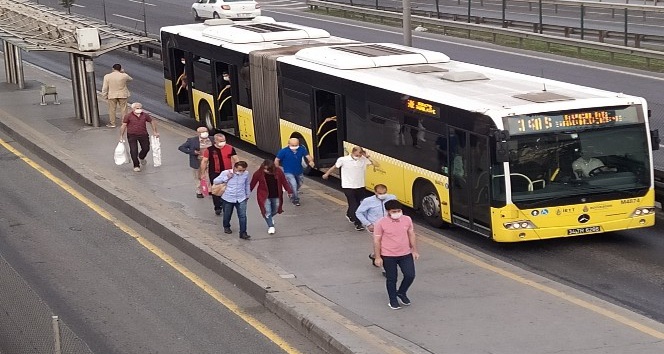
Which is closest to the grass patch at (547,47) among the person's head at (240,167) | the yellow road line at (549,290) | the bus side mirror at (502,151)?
the bus side mirror at (502,151)

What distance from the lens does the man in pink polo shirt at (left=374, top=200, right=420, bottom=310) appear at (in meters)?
13.1

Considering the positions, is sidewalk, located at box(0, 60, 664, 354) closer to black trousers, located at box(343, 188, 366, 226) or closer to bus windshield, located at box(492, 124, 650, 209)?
black trousers, located at box(343, 188, 366, 226)

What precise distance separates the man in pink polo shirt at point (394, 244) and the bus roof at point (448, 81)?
3740 mm

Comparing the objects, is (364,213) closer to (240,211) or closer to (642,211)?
(240,211)

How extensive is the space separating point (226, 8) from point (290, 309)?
40956 mm

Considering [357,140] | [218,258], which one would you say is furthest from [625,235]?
[218,258]

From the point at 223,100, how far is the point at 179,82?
3.21 meters

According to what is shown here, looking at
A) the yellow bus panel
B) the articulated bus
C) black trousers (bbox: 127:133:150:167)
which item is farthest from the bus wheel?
black trousers (bbox: 127:133:150:167)

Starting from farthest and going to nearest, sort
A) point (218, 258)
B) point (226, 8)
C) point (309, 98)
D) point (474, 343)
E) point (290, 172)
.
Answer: point (226, 8), point (309, 98), point (290, 172), point (218, 258), point (474, 343)

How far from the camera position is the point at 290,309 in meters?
13.3

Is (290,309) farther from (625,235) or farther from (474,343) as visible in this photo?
(625,235)

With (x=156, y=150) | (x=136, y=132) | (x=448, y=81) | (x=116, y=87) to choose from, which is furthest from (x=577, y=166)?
(x=116, y=87)

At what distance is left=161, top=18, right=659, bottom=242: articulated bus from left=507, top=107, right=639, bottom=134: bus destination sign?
1 centimetres

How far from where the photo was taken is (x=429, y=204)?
717 inches
